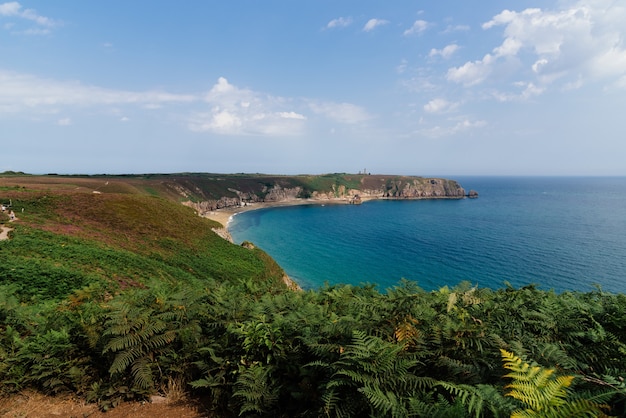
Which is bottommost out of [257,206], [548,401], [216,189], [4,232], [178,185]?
[257,206]

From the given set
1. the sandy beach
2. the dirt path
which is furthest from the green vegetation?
the sandy beach


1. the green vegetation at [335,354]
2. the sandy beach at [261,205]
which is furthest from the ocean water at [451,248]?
the green vegetation at [335,354]

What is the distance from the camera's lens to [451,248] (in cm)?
7094

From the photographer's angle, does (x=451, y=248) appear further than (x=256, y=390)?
Yes

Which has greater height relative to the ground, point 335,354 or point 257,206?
point 335,354

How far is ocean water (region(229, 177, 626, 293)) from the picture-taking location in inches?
2016

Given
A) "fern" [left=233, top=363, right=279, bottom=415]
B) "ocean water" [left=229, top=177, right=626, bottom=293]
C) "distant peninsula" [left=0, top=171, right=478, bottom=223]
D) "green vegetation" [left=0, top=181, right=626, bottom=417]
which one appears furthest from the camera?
"distant peninsula" [left=0, top=171, right=478, bottom=223]

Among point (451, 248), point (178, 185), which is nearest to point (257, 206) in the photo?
point (178, 185)

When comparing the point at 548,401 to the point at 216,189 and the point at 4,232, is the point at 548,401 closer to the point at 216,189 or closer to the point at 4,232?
the point at 4,232

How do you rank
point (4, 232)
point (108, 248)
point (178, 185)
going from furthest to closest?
point (178, 185)
point (108, 248)
point (4, 232)

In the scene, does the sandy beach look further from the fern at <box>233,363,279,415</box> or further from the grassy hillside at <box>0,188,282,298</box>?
the fern at <box>233,363,279,415</box>

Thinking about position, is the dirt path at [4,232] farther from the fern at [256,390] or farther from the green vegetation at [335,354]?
the fern at [256,390]

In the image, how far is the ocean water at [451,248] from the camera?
168 feet

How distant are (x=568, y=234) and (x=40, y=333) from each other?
111 m
